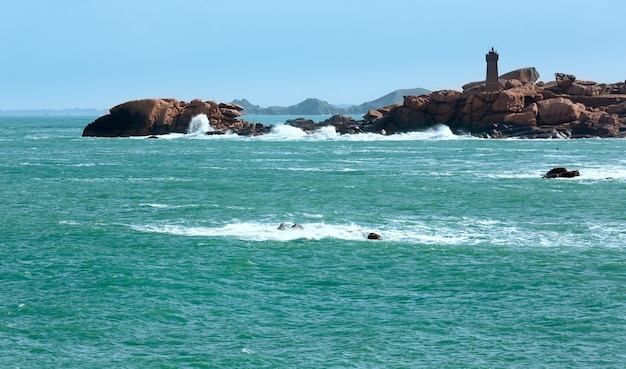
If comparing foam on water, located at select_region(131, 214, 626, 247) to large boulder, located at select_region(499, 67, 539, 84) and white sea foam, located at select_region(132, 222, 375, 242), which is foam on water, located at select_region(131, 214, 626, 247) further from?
large boulder, located at select_region(499, 67, 539, 84)

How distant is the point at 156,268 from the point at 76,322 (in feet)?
25.0

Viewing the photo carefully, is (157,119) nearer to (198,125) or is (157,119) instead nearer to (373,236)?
(198,125)

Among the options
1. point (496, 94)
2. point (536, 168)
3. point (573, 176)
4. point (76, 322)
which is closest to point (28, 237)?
point (76, 322)

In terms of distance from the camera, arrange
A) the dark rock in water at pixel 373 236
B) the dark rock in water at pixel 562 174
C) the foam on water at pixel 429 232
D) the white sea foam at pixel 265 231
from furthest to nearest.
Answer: the dark rock in water at pixel 562 174 → the white sea foam at pixel 265 231 → the dark rock in water at pixel 373 236 → the foam on water at pixel 429 232

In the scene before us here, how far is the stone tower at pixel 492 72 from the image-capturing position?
463ft

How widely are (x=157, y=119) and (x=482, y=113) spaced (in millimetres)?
53952

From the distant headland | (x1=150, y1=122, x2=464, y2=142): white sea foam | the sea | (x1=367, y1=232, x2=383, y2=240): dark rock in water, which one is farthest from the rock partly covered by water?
(x1=367, y1=232, x2=383, y2=240): dark rock in water

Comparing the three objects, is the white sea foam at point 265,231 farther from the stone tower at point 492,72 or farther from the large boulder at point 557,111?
the stone tower at point 492,72

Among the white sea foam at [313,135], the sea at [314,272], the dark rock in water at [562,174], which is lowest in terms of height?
the sea at [314,272]

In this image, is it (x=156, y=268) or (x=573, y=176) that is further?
(x=573, y=176)

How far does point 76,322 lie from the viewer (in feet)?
94.4

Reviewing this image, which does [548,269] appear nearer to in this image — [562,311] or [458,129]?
[562,311]

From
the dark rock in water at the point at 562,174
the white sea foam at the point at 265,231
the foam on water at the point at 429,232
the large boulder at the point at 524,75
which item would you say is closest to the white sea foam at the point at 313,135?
the large boulder at the point at 524,75

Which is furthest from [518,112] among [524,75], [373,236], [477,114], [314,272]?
[314,272]
